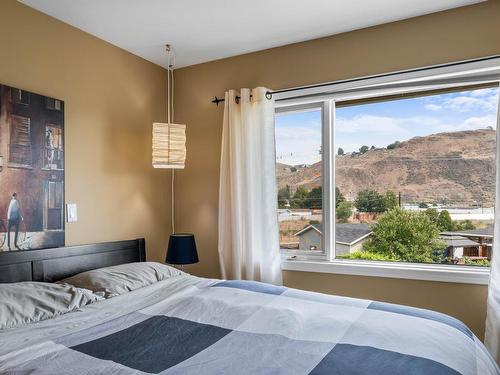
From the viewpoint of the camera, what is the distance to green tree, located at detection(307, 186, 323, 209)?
3041mm

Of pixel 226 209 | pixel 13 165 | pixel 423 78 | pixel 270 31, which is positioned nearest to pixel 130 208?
pixel 226 209

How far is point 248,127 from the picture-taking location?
304 centimetres

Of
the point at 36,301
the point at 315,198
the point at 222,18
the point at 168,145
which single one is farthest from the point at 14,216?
the point at 315,198

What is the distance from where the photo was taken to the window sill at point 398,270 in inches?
96.1

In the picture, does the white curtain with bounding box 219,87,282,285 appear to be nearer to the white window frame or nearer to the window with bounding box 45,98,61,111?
the white window frame

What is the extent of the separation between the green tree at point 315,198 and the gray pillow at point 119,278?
49.4 inches

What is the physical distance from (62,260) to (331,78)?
91.8 inches

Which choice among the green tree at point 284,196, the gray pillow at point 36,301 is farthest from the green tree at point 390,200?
the gray pillow at point 36,301

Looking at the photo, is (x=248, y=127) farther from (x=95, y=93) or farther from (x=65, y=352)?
(x=65, y=352)

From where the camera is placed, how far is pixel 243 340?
151 cm

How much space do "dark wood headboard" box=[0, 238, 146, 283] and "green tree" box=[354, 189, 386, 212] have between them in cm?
183

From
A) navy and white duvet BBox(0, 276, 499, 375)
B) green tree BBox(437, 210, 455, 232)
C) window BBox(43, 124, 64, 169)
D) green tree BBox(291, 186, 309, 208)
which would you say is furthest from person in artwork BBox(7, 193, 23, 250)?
green tree BBox(437, 210, 455, 232)

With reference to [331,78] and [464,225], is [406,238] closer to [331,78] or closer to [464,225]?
[464,225]

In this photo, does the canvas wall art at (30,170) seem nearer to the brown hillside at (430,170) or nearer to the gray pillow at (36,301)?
the gray pillow at (36,301)
